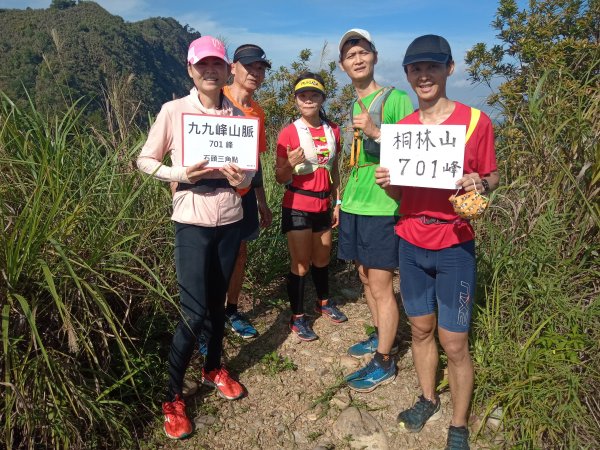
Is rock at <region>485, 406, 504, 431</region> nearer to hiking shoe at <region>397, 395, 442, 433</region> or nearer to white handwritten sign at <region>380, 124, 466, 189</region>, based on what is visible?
hiking shoe at <region>397, 395, 442, 433</region>

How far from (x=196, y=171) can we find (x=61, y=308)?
927 mm

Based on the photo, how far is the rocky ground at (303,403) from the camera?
2486 millimetres

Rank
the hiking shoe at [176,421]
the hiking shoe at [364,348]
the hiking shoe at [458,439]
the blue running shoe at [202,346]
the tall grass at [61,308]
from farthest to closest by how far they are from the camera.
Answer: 1. the hiking shoe at [364,348]
2. the blue running shoe at [202,346]
3. the hiking shoe at [176,421]
4. the hiking shoe at [458,439]
5. the tall grass at [61,308]

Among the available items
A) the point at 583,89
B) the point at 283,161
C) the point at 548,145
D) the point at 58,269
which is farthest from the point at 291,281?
the point at 583,89

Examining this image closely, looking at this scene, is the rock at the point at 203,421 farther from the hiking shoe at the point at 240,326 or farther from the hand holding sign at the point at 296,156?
the hand holding sign at the point at 296,156

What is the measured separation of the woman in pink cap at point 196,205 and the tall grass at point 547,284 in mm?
1653

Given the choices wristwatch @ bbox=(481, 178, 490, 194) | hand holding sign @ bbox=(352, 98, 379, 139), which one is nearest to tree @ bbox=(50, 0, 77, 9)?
hand holding sign @ bbox=(352, 98, 379, 139)

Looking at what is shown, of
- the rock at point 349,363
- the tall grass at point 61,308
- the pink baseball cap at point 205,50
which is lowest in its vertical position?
the rock at point 349,363

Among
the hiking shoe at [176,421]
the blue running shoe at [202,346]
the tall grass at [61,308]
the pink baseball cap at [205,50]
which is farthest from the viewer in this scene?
the blue running shoe at [202,346]

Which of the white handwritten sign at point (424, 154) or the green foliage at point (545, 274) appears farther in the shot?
the green foliage at point (545, 274)

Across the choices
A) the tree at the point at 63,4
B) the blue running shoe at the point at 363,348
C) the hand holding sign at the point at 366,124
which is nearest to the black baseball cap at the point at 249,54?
the hand holding sign at the point at 366,124

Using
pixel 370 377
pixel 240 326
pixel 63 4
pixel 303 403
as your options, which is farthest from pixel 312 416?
pixel 63 4

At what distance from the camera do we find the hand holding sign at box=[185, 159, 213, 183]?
220 cm

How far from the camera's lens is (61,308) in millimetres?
2094
